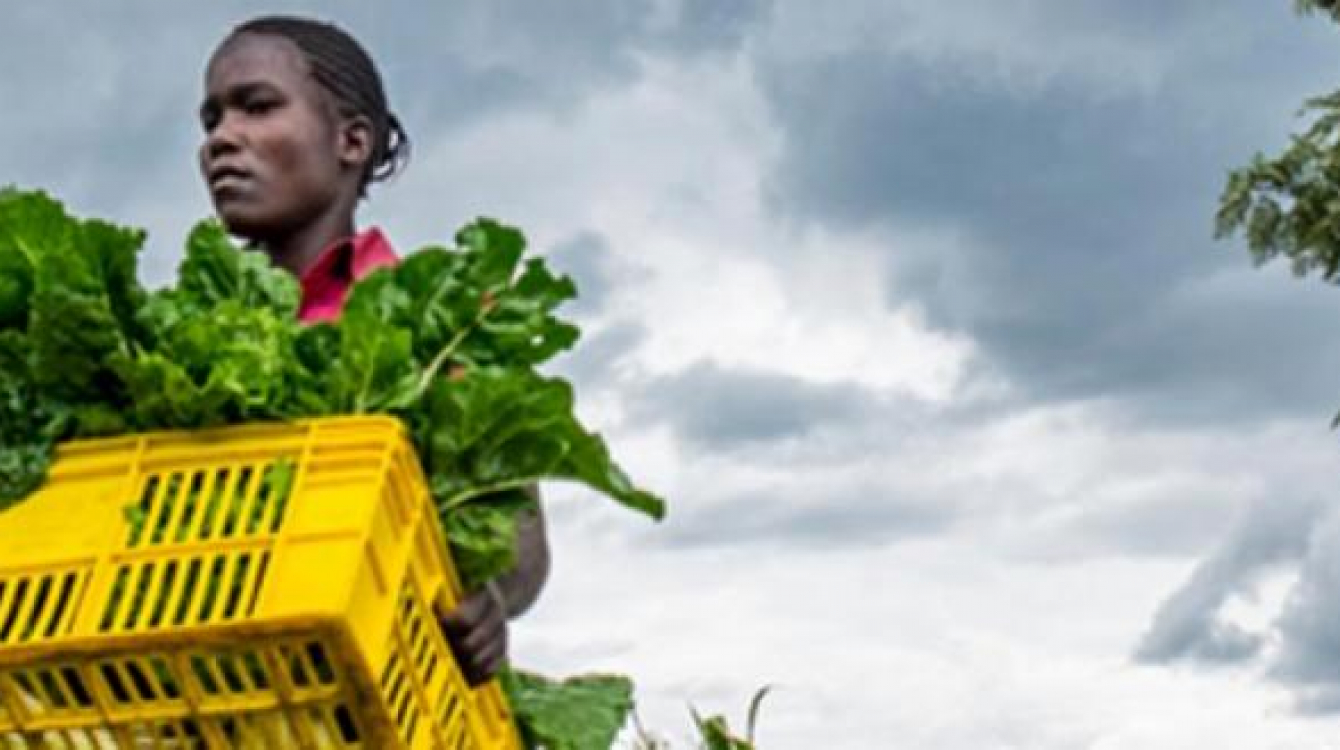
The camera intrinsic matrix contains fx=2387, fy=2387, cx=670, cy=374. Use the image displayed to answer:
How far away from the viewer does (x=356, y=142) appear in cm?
424

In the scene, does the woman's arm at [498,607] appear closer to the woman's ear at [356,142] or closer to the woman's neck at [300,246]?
the woman's neck at [300,246]

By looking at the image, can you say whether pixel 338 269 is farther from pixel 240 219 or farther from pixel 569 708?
pixel 569 708

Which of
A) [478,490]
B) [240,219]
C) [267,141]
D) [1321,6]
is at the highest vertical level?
[1321,6]

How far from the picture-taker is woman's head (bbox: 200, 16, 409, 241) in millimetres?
4004

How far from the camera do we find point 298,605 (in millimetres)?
2816

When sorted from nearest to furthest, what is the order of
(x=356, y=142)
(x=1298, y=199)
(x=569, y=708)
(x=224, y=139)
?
(x=569, y=708)
(x=224, y=139)
(x=356, y=142)
(x=1298, y=199)

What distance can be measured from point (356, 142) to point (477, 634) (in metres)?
1.26

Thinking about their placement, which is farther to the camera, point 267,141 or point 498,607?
point 267,141

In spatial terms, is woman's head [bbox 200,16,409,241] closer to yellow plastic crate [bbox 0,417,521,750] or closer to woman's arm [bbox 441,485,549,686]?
woman's arm [bbox 441,485,549,686]

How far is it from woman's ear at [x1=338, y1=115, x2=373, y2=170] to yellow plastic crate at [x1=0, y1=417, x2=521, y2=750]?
1.18m

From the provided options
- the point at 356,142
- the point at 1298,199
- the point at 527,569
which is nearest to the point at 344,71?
the point at 356,142

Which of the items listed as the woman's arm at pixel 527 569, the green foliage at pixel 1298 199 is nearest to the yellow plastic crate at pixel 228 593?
the woman's arm at pixel 527 569

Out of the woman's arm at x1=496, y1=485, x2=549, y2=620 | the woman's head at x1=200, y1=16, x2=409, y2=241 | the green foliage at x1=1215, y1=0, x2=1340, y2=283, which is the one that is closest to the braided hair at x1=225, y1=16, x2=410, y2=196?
the woman's head at x1=200, y1=16, x2=409, y2=241

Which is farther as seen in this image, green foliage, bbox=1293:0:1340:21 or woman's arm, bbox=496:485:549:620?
green foliage, bbox=1293:0:1340:21
